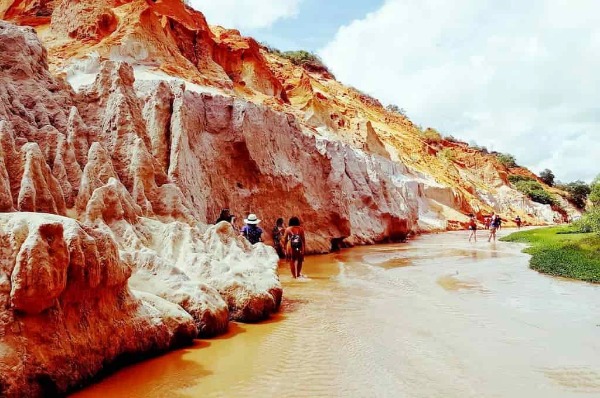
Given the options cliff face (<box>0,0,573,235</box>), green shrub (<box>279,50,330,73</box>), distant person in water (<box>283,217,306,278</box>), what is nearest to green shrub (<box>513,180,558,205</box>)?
cliff face (<box>0,0,573,235</box>)

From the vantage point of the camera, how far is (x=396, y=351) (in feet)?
18.7

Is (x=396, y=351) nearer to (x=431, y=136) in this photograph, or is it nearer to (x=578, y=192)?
(x=431, y=136)

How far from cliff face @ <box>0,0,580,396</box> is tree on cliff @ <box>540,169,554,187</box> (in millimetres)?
66842

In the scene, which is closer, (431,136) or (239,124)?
(239,124)

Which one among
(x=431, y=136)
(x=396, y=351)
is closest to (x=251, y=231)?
(x=396, y=351)

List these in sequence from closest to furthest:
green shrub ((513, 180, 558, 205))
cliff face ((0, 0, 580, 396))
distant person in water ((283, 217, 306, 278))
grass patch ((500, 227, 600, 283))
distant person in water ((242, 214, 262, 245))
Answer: cliff face ((0, 0, 580, 396)) → distant person in water ((283, 217, 306, 278)) → distant person in water ((242, 214, 262, 245)) → grass patch ((500, 227, 600, 283)) → green shrub ((513, 180, 558, 205))

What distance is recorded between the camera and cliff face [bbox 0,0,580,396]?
4105 millimetres

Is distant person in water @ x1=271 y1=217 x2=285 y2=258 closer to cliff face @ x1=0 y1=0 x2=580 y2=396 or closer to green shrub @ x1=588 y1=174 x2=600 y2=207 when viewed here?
cliff face @ x1=0 y1=0 x2=580 y2=396

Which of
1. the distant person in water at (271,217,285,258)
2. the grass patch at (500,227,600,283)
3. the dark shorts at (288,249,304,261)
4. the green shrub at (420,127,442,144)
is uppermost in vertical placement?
the green shrub at (420,127,442,144)

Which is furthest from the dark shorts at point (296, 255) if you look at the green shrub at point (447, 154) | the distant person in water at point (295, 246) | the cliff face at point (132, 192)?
the green shrub at point (447, 154)

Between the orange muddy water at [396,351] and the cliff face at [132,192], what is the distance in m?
0.46

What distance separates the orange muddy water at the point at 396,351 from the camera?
4.47 m

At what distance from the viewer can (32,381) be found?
12.3 ft

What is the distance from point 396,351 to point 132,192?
5.77 m
